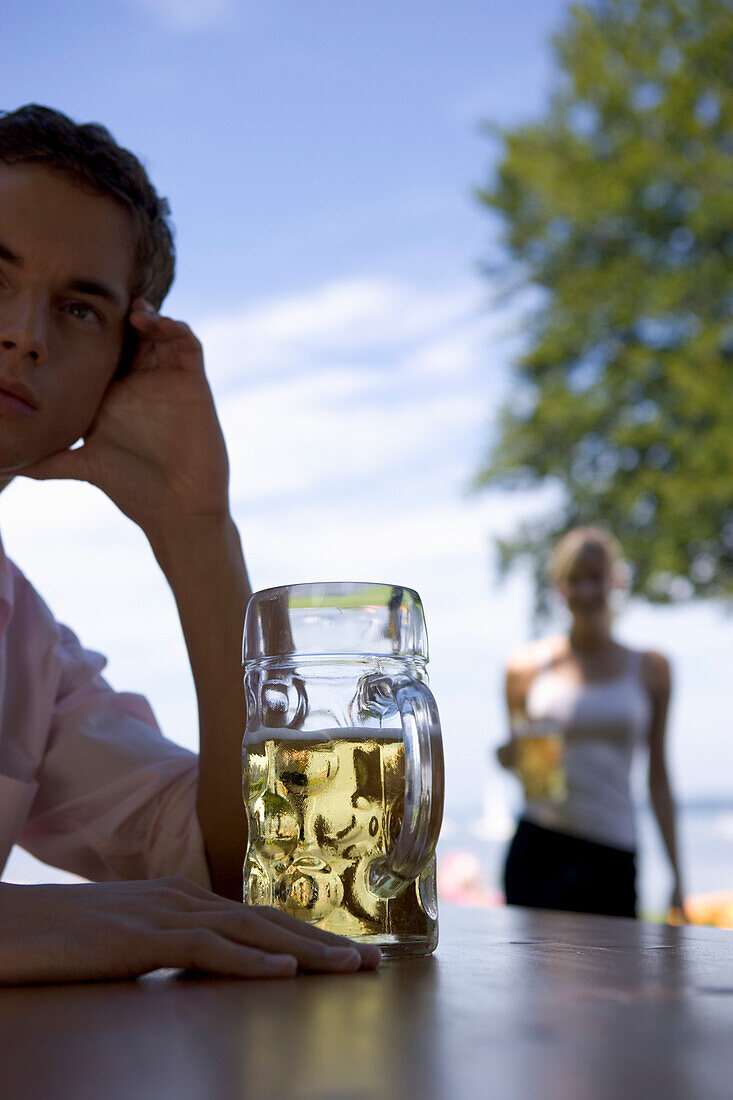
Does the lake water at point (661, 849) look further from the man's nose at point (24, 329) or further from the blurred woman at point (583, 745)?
the man's nose at point (24, 329)

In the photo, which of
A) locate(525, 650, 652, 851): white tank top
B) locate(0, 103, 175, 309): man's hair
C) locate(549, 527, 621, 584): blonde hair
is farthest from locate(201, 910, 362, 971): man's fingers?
locate(549, 527, 621, 584): blonde hair

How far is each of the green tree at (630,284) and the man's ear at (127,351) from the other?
8.64m

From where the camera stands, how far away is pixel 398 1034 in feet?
1.59

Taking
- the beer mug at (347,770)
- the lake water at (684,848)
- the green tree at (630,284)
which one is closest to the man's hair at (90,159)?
the beer mug at (347,770)

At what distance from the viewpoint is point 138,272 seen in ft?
5.23

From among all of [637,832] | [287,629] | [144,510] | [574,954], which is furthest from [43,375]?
[637,832]

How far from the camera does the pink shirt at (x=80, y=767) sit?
1.32 m

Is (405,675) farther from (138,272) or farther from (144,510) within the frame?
(138,272)

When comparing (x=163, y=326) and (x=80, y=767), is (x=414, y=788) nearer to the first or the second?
(x=80, y=767)

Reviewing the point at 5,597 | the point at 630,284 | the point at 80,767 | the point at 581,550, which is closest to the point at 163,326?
the point at 5,597

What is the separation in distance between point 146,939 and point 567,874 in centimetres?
303

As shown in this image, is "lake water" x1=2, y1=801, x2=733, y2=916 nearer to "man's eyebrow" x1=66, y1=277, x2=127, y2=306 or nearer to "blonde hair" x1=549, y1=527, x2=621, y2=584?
"blonde hair" x1=549, y1=527, x2=621, y2=584

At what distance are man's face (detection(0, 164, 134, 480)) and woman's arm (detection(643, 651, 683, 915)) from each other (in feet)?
8.85

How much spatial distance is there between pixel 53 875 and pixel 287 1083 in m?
1.36
